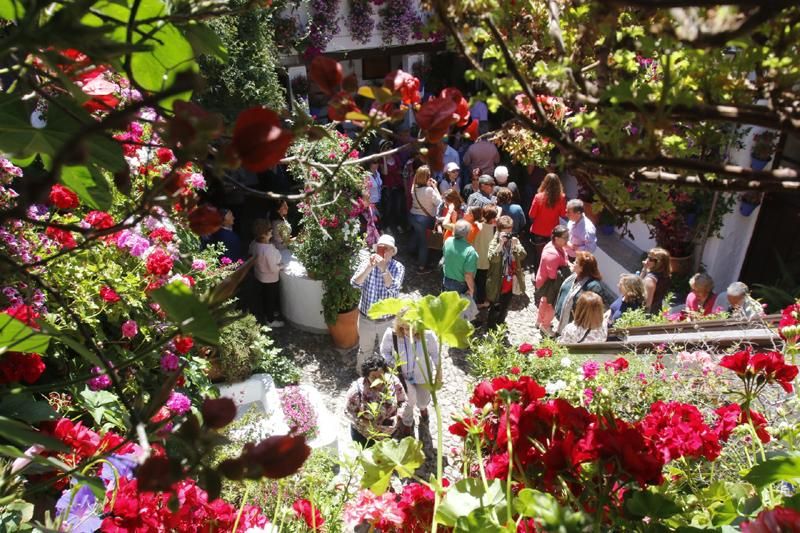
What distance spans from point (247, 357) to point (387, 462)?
3730 mm

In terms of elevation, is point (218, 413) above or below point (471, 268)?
above

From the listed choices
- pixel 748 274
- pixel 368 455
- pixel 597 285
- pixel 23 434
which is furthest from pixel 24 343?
pixel 748 274

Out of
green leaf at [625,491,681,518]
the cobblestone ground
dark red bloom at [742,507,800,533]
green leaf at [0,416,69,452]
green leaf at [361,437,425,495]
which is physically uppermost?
green leaf at [0,416,69,452]

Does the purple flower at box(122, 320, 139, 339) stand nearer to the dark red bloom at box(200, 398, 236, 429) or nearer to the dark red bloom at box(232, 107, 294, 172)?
the dark red bloom at box(200, 398, 236, 429)

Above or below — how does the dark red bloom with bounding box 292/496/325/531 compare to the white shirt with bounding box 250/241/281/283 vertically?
above

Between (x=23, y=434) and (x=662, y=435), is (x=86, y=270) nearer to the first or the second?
(x=23, y=434)

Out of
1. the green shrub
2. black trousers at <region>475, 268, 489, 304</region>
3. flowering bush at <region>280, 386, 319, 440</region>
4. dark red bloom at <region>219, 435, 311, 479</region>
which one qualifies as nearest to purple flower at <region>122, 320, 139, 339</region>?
flowering bush at <region>280, 386, 319, 440</region>

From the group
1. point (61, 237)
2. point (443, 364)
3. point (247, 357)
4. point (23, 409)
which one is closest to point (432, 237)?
point (443, 364)

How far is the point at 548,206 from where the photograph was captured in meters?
6.69

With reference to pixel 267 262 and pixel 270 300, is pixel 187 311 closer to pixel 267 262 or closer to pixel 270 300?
pixel 267 262

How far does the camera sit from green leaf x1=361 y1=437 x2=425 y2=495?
1.16 m

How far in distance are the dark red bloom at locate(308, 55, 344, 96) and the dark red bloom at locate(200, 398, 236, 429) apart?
0.45 metres

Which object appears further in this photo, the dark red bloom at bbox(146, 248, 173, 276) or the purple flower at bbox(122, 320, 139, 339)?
the dark red bloom at bbox(146, 248, 173, 276)

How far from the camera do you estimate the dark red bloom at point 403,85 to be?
0.89 meters
